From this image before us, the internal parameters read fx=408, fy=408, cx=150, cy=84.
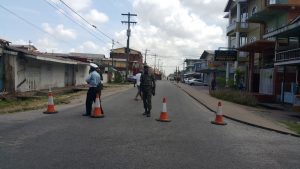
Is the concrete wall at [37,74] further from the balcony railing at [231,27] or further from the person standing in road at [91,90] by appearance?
the balcony railing at [231,27]

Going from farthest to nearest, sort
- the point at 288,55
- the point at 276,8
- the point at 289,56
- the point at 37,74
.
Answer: the point at 276,8 < the point at 37,74 < the point at 288,55 < the point at 289,56

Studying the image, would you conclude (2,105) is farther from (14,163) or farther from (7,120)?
A: (14,163)

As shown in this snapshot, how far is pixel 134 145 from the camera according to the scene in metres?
8.45

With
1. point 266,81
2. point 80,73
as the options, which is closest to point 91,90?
point 266,81

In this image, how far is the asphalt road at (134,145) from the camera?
6910 millimetres

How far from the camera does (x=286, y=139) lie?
10.8m

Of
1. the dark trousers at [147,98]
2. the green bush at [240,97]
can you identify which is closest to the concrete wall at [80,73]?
the green bush at [240,97]

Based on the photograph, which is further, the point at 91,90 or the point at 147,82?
the point at 147,82

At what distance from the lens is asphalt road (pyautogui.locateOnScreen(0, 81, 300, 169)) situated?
6910mm

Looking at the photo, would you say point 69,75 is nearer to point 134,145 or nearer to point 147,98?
point 147,98

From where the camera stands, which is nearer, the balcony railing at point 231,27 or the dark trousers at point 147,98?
the dark trousers at point 147,98

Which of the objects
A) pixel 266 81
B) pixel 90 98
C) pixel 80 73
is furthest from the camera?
pixel 80 73

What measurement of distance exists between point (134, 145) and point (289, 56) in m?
20.3

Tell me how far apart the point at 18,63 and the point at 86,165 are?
18.6 meters
